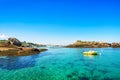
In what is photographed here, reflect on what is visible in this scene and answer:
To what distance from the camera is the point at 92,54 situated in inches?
2995

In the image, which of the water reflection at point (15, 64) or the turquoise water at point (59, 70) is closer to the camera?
the turquoise water at point (59, 70)

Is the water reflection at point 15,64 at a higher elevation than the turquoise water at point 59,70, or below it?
higher

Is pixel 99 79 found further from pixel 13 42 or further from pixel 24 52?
pixel 13 42

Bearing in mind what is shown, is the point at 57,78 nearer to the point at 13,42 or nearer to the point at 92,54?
the point at 92,54

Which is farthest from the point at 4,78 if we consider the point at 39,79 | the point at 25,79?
the point at 39,79

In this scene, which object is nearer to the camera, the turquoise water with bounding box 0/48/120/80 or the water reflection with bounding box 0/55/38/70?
the turquoise water with bounding box 0/48/120/80

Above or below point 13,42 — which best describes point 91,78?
below

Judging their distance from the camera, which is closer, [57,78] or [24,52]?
[57,78]

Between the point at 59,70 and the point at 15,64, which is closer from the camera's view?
the point at 59,70

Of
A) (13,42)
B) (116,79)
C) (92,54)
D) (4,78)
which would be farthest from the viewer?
(13,42)

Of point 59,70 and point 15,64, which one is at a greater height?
point 15,64

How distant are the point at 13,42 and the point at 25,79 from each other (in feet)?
276

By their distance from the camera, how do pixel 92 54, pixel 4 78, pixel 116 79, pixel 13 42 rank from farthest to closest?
pixel 13 42 → pixel 92 54 → pixel 4 78 → pixel 116 79

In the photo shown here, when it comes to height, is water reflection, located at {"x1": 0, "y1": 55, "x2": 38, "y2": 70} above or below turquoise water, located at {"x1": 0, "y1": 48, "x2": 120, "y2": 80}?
above
